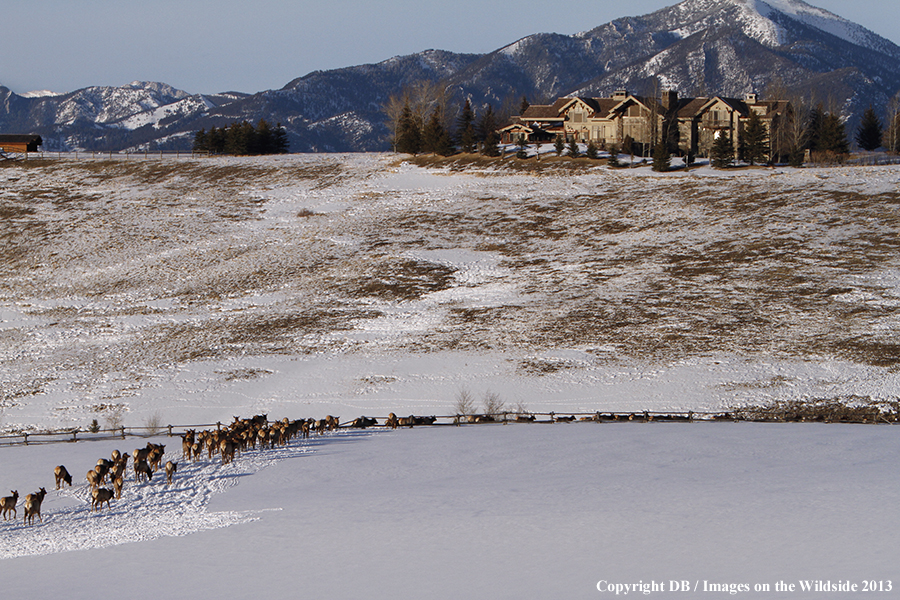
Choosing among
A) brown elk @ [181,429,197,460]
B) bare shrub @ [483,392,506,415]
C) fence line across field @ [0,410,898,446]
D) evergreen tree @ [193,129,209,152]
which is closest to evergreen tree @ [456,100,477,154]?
evergreen tree @ [193,129,209,152]

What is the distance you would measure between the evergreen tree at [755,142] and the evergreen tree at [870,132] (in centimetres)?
2046

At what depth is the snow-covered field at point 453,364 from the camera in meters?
14.7

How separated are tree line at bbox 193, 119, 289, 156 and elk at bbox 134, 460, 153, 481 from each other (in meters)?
90.5

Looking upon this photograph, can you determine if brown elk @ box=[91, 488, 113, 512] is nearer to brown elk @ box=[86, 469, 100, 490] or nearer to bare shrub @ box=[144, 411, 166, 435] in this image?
brown elk @ box=[86, 469, 100, 490]

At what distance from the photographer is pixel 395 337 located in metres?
43.6

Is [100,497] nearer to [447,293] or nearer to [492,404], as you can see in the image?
[492,404]

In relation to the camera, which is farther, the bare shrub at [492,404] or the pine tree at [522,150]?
the pine tree at [522,150]

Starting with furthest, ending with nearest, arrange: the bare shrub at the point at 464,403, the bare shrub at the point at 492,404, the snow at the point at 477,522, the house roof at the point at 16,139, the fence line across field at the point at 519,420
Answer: the house roof at the point at 16,139, the bare shrub at the point at 492,404, the bare shrub at the point at 464,403, the fence line across field at the point at 519,420, the snow at the point at 477,522

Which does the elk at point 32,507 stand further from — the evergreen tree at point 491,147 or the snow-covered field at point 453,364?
the evergreen tree at point 491,147

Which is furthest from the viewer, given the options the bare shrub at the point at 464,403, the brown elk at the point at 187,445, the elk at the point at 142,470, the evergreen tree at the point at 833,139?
the evergreen tree at the point at 833,139

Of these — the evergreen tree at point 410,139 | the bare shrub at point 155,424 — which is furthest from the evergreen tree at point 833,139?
the bare shrub at point 155,424

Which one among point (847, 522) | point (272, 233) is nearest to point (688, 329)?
point (847, 522)

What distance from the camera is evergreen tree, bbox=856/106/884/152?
9169 centimetres

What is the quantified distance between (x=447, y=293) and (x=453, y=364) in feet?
46.2
